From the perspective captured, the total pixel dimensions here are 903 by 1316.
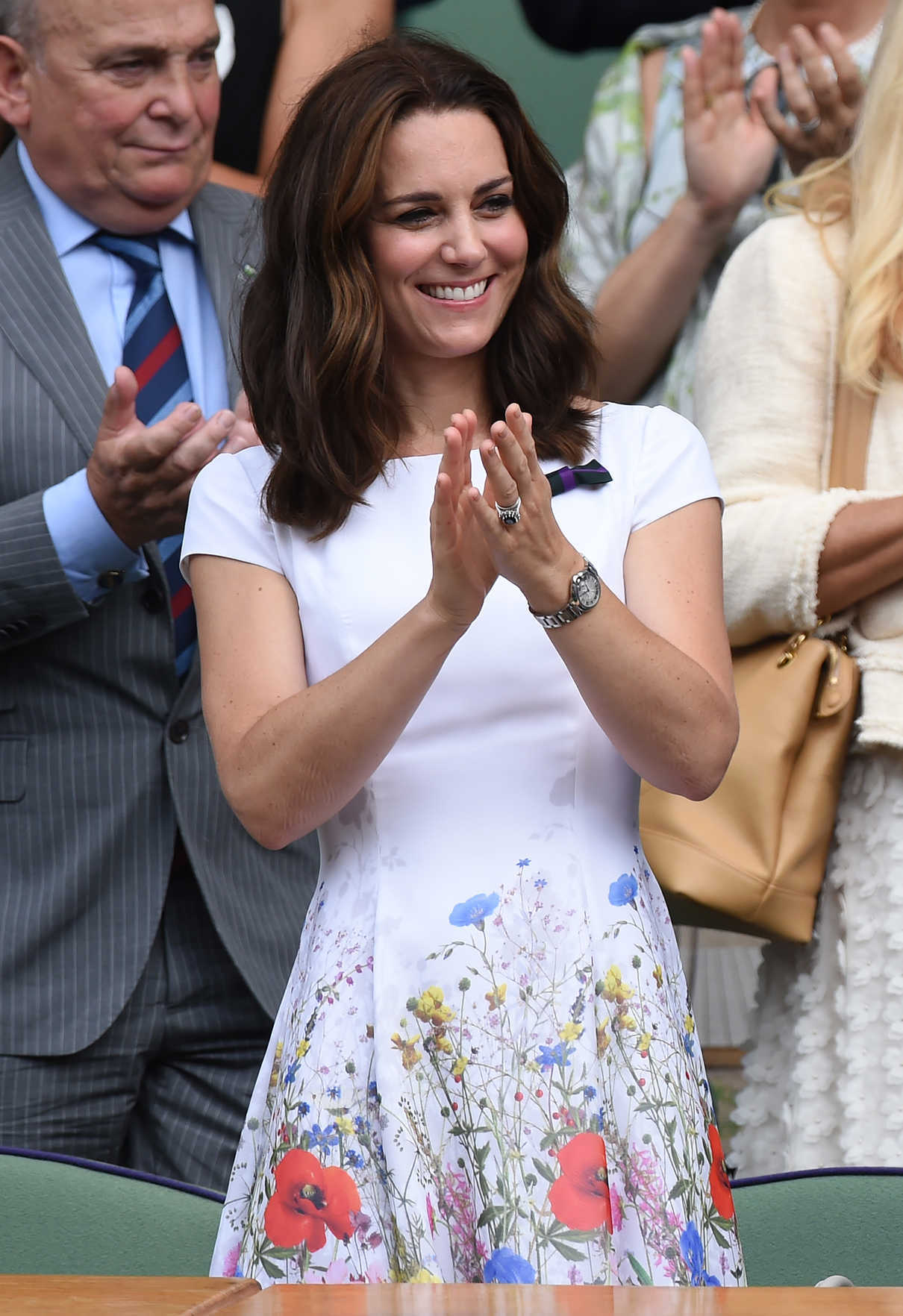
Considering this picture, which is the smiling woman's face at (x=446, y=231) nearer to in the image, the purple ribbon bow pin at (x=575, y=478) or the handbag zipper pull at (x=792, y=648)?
the purple ribbon bow pin at (x=575, y=478)

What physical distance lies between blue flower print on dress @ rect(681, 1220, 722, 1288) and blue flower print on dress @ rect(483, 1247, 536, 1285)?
147 mm

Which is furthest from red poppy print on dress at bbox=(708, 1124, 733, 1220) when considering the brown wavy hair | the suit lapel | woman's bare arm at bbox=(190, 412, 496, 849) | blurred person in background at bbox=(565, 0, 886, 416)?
blurred person in background at bbox=(565, 0, 886, 416)

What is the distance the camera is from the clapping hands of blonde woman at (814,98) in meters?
2.89

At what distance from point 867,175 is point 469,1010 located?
140 centimetres

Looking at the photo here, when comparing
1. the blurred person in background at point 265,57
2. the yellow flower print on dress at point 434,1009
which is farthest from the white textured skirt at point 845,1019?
the blurred person in background at point 265,57

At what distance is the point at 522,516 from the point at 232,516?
1.41ft

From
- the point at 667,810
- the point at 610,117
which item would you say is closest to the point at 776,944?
the point at 667,810

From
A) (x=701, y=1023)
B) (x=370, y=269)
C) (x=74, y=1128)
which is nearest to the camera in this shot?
(x=370, y=269)

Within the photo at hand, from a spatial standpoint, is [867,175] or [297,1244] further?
[867,175]

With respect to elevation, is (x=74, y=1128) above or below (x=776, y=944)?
below

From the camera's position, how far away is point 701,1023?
3.85 meters

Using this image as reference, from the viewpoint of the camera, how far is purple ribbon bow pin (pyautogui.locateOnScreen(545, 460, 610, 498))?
1.94 metres

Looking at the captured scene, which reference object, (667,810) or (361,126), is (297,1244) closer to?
(667,810)

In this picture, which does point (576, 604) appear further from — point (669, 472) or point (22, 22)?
point (22, 22)
